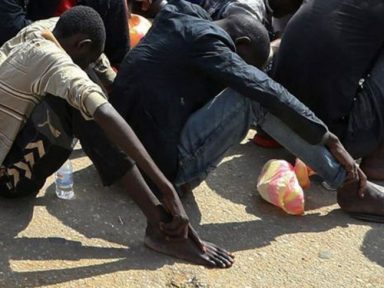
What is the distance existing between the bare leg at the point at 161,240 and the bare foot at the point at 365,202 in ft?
2.60

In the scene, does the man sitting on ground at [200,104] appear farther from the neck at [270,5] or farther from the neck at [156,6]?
the neck at [156,6]

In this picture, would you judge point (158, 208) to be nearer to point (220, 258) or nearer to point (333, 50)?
point (220, 258)

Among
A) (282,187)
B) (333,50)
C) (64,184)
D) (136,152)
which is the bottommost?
(64,184)

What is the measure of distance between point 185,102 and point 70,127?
0.60 m

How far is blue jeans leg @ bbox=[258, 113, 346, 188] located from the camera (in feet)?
11.3

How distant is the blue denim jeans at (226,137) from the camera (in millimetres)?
3367

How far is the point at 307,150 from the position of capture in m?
3.48

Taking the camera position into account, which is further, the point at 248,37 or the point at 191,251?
the point at 248,37

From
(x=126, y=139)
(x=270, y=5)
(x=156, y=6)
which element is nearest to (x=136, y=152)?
(x=126, y=139)

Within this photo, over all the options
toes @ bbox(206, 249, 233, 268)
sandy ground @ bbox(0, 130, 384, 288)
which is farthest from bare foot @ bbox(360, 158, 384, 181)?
toes @ bbox(206, 249, 233, 268)

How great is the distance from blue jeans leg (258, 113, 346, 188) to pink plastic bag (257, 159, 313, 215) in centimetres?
21

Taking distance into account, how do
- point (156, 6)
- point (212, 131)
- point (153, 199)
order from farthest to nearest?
point (156, 6), point (212, 131), point (153, 199)

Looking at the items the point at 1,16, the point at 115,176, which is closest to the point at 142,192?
the point at 115,176

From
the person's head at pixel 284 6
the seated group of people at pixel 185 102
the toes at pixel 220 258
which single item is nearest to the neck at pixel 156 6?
the person's head at pixel 284 6
